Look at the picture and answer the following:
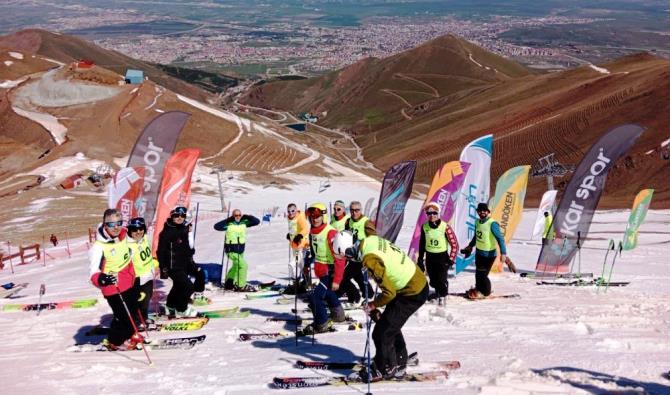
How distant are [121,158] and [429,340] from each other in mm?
49722

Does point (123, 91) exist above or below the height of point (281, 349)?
above

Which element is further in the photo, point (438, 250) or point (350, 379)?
point (438, 250)

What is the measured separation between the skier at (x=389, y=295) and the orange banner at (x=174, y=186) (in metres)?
8.17

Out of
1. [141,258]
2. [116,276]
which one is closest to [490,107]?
[141,258]

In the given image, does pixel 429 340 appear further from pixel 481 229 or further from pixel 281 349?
pixel 481 229

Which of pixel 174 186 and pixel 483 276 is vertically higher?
pixel 174 186

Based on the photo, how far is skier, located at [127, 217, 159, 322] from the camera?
31.9ft

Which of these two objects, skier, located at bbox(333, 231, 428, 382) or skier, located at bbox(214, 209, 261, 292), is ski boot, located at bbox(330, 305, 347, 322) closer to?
skier, located at bbox(333, 231, 428, 382)

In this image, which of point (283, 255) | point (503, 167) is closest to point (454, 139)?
point (503, 167)

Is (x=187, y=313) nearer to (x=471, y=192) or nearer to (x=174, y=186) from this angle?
(x=174, y=186)

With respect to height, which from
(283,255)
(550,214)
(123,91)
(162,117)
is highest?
(123,91)

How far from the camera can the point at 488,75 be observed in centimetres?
14812

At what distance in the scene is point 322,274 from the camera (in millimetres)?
10188

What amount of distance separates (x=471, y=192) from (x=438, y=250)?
162 inches
